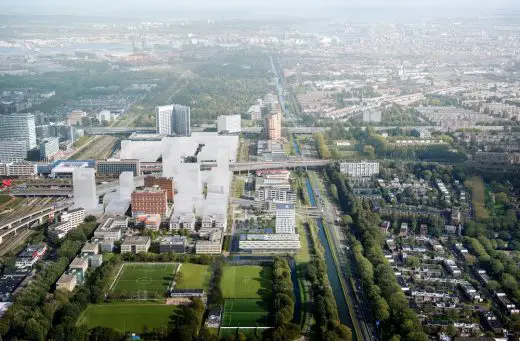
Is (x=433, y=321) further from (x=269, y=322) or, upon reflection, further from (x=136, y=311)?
(x=136, y=311)

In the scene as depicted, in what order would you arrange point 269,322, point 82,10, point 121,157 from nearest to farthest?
1. point 269,322
2. point 121,157
3. point 82,10

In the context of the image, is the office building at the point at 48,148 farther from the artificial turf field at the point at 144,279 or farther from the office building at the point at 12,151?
the artificial turf field at the point at 144,279

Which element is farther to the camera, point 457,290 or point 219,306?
point 457,290

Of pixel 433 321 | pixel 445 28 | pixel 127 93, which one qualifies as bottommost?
pixel 433 321

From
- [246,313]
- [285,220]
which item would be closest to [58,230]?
[285,220]

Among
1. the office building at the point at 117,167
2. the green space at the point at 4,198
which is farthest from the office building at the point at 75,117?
the green space at the point at 4,198

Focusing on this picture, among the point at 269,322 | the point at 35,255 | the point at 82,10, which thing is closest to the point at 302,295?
the point at 269,322

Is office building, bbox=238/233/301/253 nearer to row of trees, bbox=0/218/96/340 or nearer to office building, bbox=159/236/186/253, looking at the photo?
office building, bbox=159/236/186/253
